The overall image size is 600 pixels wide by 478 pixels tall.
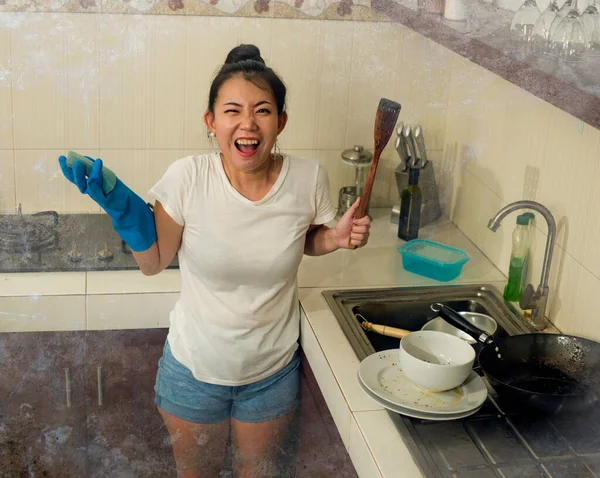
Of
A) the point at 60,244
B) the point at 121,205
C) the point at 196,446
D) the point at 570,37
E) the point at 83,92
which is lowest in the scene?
the point at 196,446

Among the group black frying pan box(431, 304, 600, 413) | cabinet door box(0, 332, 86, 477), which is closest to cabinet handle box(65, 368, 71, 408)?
cabinet door box(0, 332, 86, 477)

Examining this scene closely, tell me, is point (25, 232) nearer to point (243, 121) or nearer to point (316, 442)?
point (243, 121)

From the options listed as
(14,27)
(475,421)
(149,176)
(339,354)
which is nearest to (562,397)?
(475,421)

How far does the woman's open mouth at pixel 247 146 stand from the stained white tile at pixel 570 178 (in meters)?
0.45

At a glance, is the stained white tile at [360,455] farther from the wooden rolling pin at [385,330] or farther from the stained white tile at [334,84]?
the stained white tile at [334,84]

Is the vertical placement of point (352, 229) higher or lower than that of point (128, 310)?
higher

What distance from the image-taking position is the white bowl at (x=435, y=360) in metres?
1.05

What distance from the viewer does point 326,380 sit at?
1.18m

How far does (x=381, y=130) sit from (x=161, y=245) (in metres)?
0.35

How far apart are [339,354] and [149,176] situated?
37cm

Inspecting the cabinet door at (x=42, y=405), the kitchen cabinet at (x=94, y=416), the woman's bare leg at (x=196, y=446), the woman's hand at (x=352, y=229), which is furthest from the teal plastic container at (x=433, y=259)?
the cabinet door at (x=42, y=405)

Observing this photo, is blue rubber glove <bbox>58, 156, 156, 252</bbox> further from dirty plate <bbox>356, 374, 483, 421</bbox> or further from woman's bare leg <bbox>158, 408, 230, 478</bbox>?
dirty plate <bbox>356, 374, 483, 421</bbox>

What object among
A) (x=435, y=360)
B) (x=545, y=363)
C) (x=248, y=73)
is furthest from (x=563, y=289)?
(x=248, y=73)

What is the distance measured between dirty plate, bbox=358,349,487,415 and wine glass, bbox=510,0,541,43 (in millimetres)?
470
